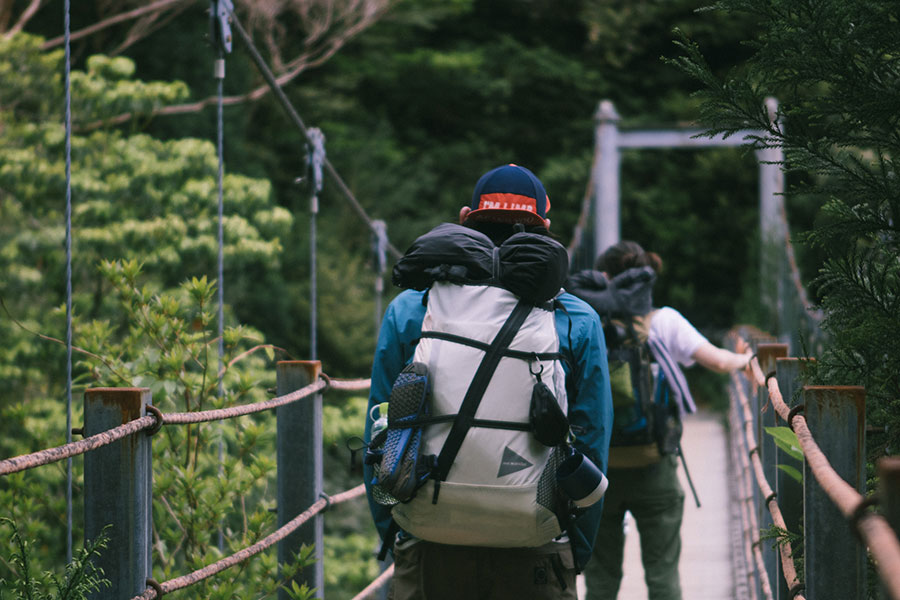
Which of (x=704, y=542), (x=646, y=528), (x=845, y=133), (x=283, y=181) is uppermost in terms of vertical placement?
(x=283, y=181)

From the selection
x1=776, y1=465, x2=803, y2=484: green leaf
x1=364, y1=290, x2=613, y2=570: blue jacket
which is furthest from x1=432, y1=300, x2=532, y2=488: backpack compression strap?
x1=776, y1=465, x2=803, y2=484: green leaf

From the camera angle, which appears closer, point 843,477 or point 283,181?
point 843,477

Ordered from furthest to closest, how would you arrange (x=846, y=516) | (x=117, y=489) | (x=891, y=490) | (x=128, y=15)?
(x=128, y=15)
(x=117, y=489)
(x=846, y=516)
(x=891, y=490)

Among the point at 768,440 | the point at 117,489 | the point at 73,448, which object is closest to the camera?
the point at 73,448

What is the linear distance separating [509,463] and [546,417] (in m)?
0.09

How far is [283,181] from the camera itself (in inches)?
522

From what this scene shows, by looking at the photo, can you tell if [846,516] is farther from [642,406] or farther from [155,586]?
[642,406]

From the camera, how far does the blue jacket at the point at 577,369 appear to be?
1669 millimetres

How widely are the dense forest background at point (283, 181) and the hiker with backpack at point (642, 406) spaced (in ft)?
1.67

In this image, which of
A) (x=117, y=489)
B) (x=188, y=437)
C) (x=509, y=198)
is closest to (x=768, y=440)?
(x=509, y=198)

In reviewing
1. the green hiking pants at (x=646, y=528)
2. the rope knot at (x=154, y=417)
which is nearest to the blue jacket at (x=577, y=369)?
the rope knot at (x=154, y=417)

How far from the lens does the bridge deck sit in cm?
397

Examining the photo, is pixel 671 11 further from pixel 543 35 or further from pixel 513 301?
pixel 513 301

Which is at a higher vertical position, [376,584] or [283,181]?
[283,181]
